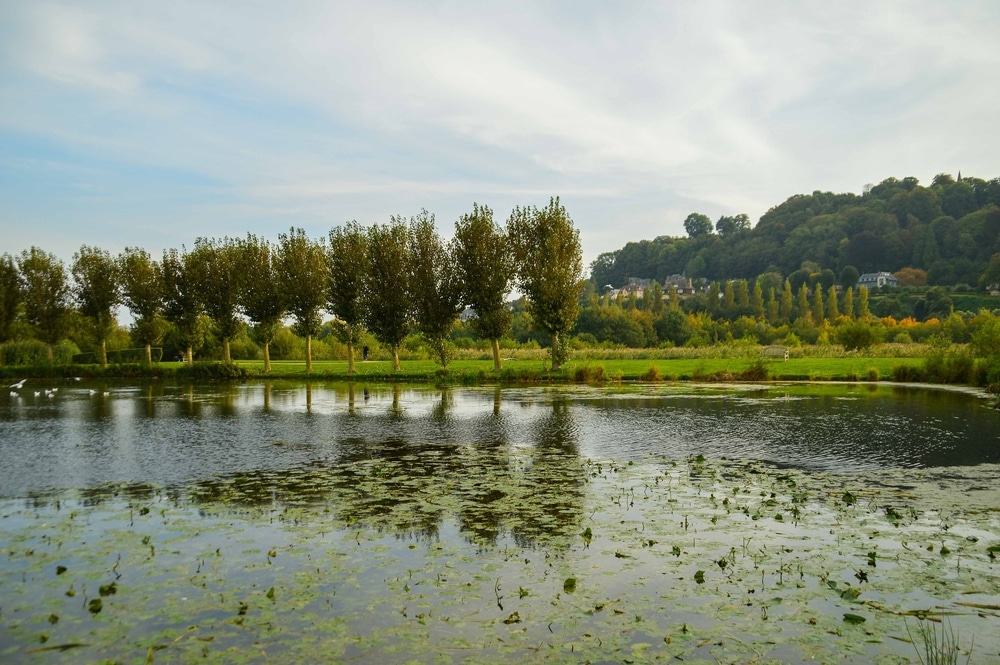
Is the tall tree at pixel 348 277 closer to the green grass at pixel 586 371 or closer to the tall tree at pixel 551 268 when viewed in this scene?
the green grass at pixel 586 371

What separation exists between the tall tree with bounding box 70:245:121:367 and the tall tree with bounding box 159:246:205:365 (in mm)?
5669

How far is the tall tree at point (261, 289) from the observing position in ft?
189

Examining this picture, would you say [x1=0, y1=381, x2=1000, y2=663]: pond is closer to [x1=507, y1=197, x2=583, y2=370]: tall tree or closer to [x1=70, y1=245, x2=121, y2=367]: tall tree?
[x1=507, y1=197, x2=583, y2=370]: tall tree

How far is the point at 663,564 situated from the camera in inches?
383

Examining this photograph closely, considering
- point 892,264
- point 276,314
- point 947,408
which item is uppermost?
point 892,264

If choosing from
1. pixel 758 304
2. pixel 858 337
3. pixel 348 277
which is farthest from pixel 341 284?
A: pixel 758 304

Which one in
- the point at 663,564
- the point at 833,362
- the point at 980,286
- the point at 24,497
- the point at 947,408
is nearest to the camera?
the point at 663,564

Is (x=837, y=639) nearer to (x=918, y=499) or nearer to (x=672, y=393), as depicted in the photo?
(x=918, y=499)

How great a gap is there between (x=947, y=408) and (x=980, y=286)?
5239 inches

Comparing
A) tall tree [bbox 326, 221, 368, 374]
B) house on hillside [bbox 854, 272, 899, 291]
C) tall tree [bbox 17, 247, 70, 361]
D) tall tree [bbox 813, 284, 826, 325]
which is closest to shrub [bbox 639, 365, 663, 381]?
tall tree [bbox 326, 221, 368, 374]

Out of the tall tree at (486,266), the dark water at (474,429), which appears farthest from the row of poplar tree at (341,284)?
the dark water at (474,429)

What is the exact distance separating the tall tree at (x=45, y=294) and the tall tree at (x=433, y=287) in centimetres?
3626

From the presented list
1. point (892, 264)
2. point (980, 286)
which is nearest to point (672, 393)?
point (980, 286)

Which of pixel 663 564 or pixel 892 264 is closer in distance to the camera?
pixel 663 564
